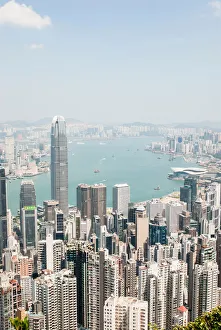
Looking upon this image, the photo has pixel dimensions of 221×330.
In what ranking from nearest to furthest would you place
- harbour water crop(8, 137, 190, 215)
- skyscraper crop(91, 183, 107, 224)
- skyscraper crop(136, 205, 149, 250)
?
skyscraper crop(136, 205, 149, 250) < skyscraper crop(91, 183, 107, 224) < harbour water crop(8, 137, 190, 215)

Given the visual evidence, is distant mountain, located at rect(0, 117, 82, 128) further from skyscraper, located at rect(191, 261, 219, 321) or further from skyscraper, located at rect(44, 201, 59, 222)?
→ skyscraper, located at rect(191, 261, 219, 321)

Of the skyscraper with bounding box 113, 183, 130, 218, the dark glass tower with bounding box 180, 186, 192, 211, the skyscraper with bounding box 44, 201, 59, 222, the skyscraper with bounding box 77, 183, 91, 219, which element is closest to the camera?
the skyscraper with bounding box 44, 201, 59, 222

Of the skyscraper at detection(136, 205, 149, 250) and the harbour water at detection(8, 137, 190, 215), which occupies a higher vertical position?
the harbour water at detection(8, 137, 190, 215)

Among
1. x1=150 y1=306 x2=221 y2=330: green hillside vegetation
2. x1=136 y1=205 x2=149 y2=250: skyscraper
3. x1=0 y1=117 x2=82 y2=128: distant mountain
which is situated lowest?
x1=136 y1=205 x2=149 y2=250: skyscraper

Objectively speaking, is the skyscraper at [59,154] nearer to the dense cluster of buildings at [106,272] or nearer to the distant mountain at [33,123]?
the distant mountain at [33,123]

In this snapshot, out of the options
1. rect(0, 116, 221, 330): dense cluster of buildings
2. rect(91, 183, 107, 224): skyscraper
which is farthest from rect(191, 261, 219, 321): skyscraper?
rect(91, 183, 107, 224): skyscraper

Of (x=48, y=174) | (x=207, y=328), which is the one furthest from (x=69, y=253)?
(x=48, y=174)

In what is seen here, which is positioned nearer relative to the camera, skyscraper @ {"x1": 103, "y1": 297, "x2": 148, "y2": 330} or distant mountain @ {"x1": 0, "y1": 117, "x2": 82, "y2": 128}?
skyscraper @ {"x1": 103, "y1": 297, "x2": 148, "y2": 330}
